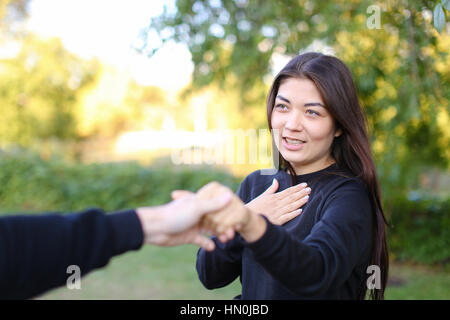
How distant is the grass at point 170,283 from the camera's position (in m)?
5.69

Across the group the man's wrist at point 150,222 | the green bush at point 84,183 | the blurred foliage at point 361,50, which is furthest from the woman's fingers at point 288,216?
the green bush at point 84,183

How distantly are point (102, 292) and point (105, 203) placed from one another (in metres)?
5.25

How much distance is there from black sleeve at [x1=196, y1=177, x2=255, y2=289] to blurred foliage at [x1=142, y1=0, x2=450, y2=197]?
2961mm

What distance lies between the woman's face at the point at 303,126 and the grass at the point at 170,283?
12.6 feet

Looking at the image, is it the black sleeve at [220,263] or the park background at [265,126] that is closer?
the black sleeve at [220,263]

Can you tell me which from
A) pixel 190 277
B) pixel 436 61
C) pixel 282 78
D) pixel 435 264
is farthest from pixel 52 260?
pixel 435 264

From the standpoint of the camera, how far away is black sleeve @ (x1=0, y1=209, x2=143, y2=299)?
1.31m

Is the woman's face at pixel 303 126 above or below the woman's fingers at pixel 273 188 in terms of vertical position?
above

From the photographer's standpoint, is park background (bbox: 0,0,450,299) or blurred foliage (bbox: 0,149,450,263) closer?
park background (bbox: 0,0,450,299)

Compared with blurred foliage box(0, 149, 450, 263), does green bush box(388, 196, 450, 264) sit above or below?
below

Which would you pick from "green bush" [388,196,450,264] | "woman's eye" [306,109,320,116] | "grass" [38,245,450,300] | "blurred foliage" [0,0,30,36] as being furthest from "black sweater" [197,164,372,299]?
"blurred foliage" [0,0,30,36]

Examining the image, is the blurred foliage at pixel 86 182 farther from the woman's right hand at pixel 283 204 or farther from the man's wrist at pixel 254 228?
the man's wrist at pixel 254 228

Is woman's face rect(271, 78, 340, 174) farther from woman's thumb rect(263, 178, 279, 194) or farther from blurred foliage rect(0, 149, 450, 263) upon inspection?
blurred foliage rect(0, 149, 450, 263)

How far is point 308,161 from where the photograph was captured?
201cm
